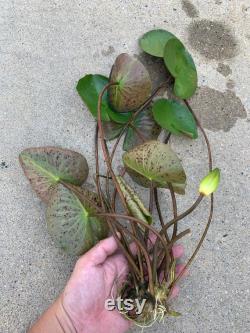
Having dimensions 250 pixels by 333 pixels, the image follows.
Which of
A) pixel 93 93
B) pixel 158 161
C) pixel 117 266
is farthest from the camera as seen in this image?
pixel 93 93

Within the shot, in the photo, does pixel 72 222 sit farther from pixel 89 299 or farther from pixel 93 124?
pixel 93 124

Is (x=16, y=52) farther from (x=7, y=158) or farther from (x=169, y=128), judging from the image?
(x=169, y=128)

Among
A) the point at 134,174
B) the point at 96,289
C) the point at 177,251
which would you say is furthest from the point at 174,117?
the point at 96,289

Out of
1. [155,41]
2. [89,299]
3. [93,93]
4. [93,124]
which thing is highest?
[155,41]

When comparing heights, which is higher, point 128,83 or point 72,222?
point 128,83

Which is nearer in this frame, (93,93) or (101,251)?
(101,251)

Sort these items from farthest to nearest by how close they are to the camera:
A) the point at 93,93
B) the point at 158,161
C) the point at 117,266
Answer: the point at 93,93 < the point at 117,266 < the point at 158,161

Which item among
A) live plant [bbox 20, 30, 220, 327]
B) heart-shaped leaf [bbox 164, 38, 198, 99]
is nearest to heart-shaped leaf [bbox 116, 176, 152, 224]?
live plant [bbox 20, 30, 220, 327]
